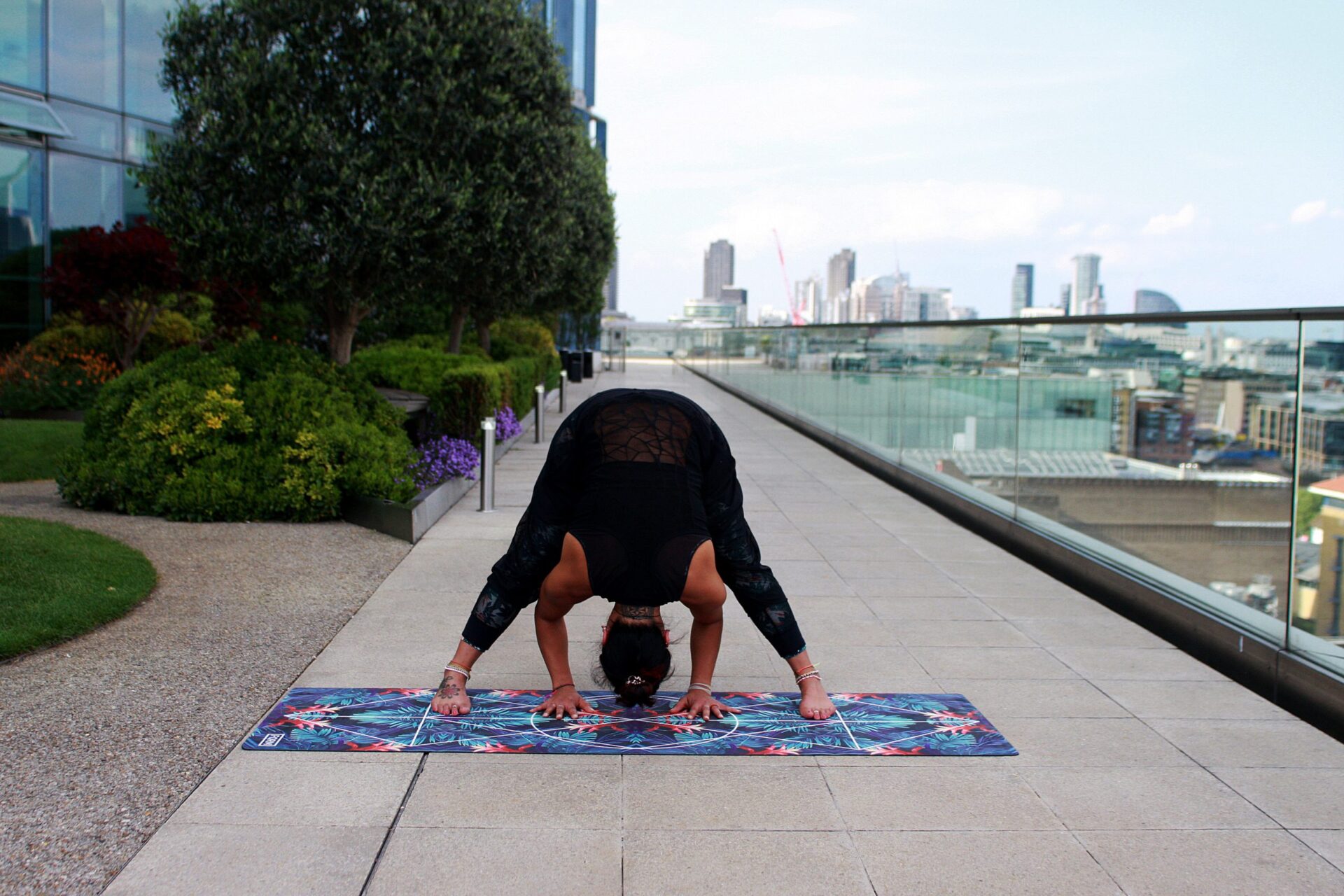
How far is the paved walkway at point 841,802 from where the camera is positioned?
320 cm

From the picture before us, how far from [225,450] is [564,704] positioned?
5479 mm

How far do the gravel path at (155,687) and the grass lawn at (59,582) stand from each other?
0.08 metres

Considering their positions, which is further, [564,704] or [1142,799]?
[564,704]

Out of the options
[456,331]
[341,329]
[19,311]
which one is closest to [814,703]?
[341,329]

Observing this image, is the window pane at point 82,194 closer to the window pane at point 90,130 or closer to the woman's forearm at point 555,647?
the window pane at point 90,130

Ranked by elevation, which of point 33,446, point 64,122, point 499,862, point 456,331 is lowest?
point 499,862

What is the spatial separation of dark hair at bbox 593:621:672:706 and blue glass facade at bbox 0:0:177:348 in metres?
15.5

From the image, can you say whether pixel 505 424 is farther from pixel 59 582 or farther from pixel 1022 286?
pixel 1022 286

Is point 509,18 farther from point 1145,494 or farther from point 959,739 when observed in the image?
point 959,739

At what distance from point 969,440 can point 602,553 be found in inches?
265

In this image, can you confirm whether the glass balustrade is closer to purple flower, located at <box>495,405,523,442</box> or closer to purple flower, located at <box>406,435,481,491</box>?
purple flower, located at <box>406,435,481,491</box>

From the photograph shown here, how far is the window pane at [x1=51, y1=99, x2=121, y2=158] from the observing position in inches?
712

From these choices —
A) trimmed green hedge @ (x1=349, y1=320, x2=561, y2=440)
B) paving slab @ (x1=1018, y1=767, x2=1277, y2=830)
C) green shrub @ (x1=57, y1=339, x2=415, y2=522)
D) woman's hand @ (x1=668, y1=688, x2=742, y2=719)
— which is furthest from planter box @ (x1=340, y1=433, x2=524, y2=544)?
paving slab @ (x1=1018, y1=767, x2=1277, y2=830)

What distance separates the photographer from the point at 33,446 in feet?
37.2
